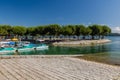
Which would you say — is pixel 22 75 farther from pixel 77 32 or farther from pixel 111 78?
pixel 77 32

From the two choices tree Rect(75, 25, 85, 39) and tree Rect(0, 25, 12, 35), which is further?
tree Rect(75, 25, 85, 39)

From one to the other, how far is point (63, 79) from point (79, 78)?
4.56 feet

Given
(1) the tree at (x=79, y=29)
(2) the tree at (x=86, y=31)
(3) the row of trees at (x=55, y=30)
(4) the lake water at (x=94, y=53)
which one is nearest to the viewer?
(4) the lake water at (x=94, y=53)

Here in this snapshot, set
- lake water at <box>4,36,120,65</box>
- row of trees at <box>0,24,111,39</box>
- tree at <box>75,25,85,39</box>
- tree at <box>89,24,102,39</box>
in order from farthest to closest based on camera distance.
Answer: tree at <box>89,24,102,39</box>
tree at <box>75,25,85,39</box>
row of trees at <box>0,24,111,39</box>
lake water at <box>4,36,120,65</box>

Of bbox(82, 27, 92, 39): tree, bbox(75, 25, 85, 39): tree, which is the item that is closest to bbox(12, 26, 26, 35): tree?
bbox(75, 25, 85, 39): tree

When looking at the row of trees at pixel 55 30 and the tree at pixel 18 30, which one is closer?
the row of trees at pixel 55 30

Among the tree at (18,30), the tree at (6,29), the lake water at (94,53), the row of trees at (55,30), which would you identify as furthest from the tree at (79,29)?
Answer: the lake water at (94,53)

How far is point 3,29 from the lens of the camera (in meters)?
125

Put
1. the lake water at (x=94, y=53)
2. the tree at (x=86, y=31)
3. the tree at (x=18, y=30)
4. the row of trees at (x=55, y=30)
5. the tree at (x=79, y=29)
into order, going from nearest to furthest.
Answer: the lake water at (x=94, y=53) → the row of trees at (x=55, y=30) → the tree at (x=18, y=30) → the tree at (x=79, y=29) → the tree at (x=86, y=31)

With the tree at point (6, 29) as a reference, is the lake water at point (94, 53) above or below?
below

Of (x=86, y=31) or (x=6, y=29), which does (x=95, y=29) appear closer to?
(x=86, y=31)

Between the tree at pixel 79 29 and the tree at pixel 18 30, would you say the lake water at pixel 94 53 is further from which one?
the tree at pixel 18 30

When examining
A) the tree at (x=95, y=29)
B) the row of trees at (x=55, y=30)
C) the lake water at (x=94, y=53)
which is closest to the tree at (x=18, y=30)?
the row of trees at (x=55, y=30)

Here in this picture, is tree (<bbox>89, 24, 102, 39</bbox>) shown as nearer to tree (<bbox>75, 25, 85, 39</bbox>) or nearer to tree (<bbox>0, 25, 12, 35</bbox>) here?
tree (<bbox>75, 25, 85, 39</bbox>)
